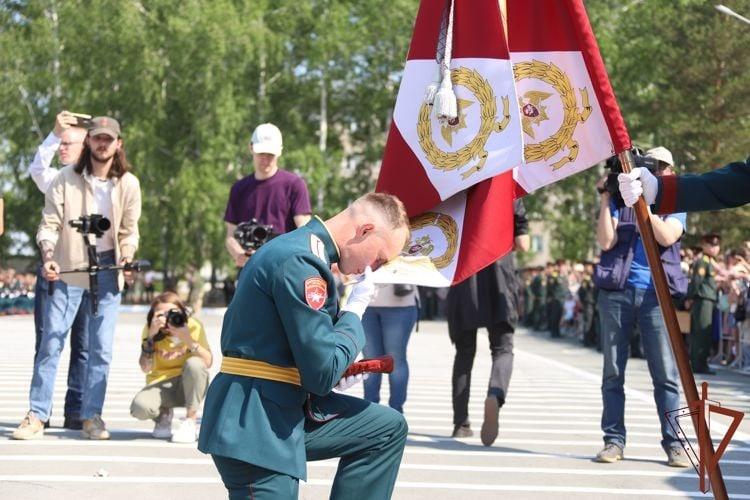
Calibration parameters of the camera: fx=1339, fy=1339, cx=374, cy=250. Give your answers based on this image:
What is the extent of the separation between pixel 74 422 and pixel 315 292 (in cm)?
551

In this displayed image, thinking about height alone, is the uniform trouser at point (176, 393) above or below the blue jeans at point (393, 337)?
below

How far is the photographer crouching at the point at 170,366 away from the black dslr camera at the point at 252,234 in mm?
738

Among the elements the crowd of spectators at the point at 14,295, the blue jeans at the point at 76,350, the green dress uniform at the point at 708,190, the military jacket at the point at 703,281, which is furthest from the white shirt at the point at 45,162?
the crowd of spectators at the point at 14,295

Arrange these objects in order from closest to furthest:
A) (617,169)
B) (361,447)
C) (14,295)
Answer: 1. (361,447)
2. (617,169)
3. (14,295)

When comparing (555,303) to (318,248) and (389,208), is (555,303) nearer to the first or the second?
(389,208)

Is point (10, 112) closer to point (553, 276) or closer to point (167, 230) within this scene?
point (167, 230)

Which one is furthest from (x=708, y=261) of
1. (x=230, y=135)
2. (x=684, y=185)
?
(x=230, y=135)

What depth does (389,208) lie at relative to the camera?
4918 millimetres

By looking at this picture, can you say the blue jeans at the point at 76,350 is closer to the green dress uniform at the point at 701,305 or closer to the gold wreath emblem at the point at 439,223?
the gold wreath emblem at the point at 439,223

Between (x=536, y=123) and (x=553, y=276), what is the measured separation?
27320 millimetres

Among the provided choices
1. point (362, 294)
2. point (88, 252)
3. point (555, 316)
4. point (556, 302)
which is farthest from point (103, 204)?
point (556, 302)

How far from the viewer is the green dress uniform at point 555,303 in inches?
1257

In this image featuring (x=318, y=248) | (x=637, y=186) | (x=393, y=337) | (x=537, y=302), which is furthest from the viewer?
(x=537, y=302)

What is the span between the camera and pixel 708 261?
1911cm
